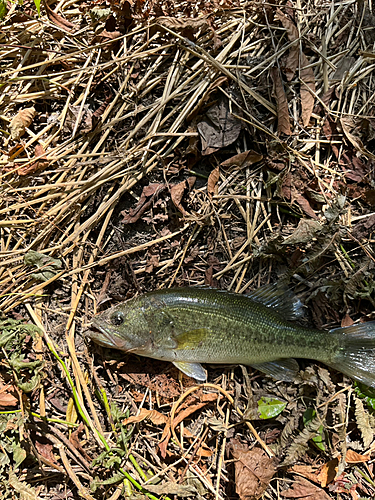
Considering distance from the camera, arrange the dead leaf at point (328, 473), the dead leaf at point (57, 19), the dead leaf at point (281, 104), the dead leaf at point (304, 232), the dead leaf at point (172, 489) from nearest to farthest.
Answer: the dead leaf at point (172, 489), the dead leaf at point (328, 473), the dead leaf at point (304, 232), the dead leaf at point (281, 104), the dead leaf at point (57, 19)

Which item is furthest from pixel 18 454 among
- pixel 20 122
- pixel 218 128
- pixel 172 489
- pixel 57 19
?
pixel 57 19

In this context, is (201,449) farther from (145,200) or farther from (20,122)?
(20,122)

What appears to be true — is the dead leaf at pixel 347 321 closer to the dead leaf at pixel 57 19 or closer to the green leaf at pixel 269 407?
the green leaf at pixel 269 407

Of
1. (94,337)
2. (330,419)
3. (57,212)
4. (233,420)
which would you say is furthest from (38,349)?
(330,419)

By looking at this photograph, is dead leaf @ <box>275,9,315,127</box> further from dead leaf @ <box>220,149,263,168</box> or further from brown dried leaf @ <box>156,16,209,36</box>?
brown dried leaf @ <box>156,16,209,36</box>

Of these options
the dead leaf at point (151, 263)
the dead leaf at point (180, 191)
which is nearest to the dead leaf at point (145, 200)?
the dead leaf at point (180, 191)

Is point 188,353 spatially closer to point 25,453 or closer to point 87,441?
point 87,441

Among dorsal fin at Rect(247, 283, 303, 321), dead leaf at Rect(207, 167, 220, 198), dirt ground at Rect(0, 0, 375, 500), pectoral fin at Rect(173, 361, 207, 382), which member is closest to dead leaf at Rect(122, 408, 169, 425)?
dirt ground at Rect(0, 0, 375, 500)
